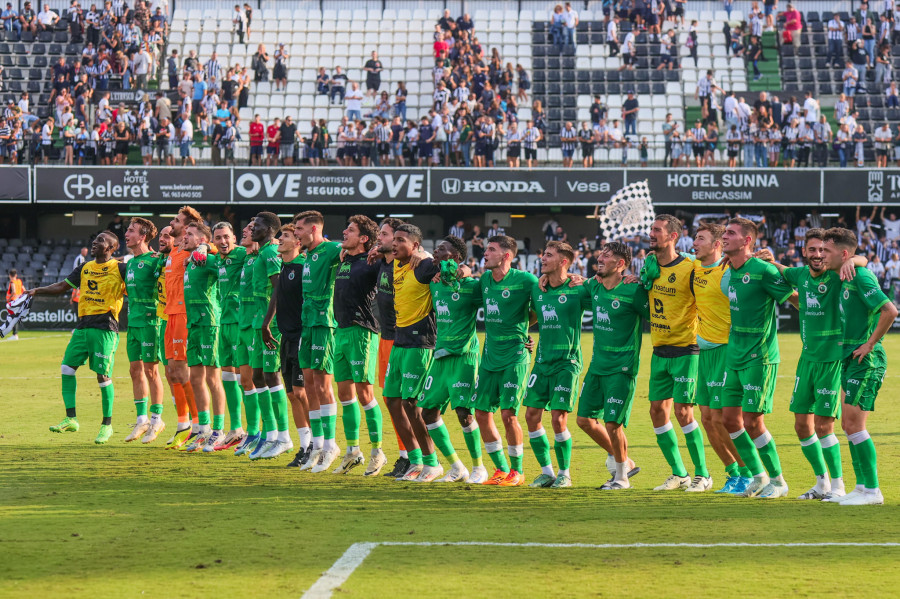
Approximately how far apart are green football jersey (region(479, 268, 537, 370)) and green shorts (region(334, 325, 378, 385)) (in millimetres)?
1173

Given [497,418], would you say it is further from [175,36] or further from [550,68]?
[175,36]

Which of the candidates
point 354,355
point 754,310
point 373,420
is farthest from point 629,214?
point 754,310

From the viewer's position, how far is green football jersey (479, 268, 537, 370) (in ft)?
31.6

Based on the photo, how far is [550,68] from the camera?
4025cm

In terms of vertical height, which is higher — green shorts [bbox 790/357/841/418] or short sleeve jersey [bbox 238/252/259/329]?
short sleeve jersey [bbox 238/252/259/329]

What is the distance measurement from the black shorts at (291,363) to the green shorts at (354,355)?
26.7 inches

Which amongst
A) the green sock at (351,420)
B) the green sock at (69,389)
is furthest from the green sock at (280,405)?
the green sock at (69,389)

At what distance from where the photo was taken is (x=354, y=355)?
10.2 meters

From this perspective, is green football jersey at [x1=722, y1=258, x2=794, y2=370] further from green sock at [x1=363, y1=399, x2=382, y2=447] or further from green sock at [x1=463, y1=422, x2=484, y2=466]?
green sock at [x1=363, y1=399, x2=382, y2=447]

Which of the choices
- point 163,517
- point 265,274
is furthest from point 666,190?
point 163,517

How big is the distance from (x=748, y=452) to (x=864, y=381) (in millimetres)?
1076

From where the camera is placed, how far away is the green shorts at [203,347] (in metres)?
11.8

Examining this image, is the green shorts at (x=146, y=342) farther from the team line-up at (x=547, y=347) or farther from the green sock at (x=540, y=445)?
the green sock at (x=540, y=445)

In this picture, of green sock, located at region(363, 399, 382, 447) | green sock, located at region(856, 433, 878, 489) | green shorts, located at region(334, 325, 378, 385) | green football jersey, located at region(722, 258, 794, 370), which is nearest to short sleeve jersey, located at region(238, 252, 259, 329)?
green shorts, located at region(334, 325, 378, 385)
